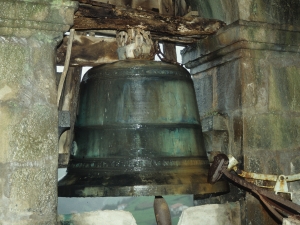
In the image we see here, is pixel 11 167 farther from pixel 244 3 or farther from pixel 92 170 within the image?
pixel 244 3

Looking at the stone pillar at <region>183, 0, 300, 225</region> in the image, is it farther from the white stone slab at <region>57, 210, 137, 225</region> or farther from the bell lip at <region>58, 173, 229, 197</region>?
the white stone slab at <region>57, 210, 137, 225</region>

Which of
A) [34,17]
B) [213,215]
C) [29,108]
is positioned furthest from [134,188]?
[34,17]

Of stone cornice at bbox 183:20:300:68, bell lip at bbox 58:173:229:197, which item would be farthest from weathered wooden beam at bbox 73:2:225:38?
bell lip at bbox 58:173:229:197

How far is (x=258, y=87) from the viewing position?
2.52 metres

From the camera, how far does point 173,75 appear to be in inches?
84.7

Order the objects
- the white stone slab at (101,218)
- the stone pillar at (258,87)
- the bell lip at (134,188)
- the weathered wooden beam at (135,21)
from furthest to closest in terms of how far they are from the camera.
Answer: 1. the stone pillar at (258,87)
2. the weathered wooden beam at (135,21)
3. the white stone slab at (101,218)
4. the bell lip at (134,188)

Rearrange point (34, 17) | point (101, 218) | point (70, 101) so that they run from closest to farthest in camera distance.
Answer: point (34, 17)
point (101, 218)
point (70, 101)

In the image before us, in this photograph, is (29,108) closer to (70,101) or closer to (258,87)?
(70,101)

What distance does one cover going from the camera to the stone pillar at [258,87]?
8.13 ft

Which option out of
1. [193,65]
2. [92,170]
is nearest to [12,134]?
[92,170]

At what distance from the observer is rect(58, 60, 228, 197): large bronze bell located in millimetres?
1913

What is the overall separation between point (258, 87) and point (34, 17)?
132cm

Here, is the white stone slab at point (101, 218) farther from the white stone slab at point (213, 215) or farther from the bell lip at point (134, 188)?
the white stone slab at point (213, 215)

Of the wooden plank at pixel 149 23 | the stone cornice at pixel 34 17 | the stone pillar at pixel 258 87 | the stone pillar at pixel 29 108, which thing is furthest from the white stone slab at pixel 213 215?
the stone cornice at pixel 34 17
